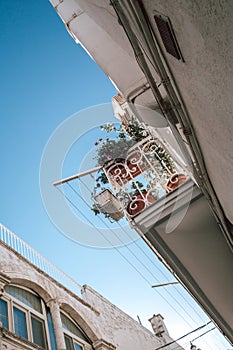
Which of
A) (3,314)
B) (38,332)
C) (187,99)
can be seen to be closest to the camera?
(187,99)

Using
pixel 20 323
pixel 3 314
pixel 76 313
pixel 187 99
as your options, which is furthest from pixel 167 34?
pixel 76 313

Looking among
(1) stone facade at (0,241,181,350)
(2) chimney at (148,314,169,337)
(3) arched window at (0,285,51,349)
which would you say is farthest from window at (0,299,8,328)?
(2) chimney at (148,314,169,337)

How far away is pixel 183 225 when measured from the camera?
188 inches

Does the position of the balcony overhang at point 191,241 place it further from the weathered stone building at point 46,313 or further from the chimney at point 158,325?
the chimney at point 158,325

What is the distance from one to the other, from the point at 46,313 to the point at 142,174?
5881 millimetres

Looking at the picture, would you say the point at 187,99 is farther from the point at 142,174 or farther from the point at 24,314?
the point at 24,314

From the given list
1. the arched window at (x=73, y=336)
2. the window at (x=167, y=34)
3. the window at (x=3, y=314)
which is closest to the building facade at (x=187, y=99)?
the window at (x=167, y=34)

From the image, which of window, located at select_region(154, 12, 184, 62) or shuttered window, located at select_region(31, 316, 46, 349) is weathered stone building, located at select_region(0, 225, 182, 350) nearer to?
shuttered window, located at select_region(31, 316, 46, 349)

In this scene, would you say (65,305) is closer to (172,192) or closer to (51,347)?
(51,347)

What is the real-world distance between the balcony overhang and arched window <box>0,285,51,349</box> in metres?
4.47

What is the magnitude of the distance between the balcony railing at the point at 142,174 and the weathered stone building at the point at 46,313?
3783 millimetres

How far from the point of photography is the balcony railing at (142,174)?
5.16 meters

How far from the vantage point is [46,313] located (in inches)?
362

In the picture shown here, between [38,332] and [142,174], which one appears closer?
[142,174]
